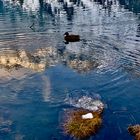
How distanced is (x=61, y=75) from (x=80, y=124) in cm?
1144

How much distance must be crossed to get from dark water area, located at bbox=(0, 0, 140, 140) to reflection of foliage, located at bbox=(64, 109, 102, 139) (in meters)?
0.57

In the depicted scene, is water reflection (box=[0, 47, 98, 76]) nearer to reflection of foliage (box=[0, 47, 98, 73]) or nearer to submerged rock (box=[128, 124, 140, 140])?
reflection of foliage (box=[0, 47, 98, 73])

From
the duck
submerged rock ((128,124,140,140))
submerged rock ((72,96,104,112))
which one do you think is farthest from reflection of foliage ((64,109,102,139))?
the duck

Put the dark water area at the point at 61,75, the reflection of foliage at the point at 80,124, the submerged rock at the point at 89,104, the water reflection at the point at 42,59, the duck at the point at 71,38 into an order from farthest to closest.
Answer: the duck at the point at 71,38, the water reflection at the point at 42,59, the submerged rock at the point at 89,104, the dark water area at the point at 61,75, the reflection of foliage at the point at 80,124

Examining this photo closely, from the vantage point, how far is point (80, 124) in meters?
27.4

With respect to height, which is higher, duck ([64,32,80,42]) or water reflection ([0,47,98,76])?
duck ([64,32,80,42])

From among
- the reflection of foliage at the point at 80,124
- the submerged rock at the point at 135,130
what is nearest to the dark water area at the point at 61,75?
the submerged rock at the point at 135,130

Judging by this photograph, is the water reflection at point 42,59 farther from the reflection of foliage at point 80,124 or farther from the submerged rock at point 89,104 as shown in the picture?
the reflection of foliage at point 80,124

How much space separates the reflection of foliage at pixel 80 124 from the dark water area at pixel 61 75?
0.57 meters

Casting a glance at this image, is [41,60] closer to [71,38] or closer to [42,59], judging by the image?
[42,59]

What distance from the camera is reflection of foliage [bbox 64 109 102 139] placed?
86.9 feet

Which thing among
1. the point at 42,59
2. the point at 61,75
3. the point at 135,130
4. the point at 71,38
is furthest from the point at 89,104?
the point at 71,38

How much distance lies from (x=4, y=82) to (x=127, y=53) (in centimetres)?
1681

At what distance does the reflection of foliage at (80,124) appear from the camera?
1043 inches
